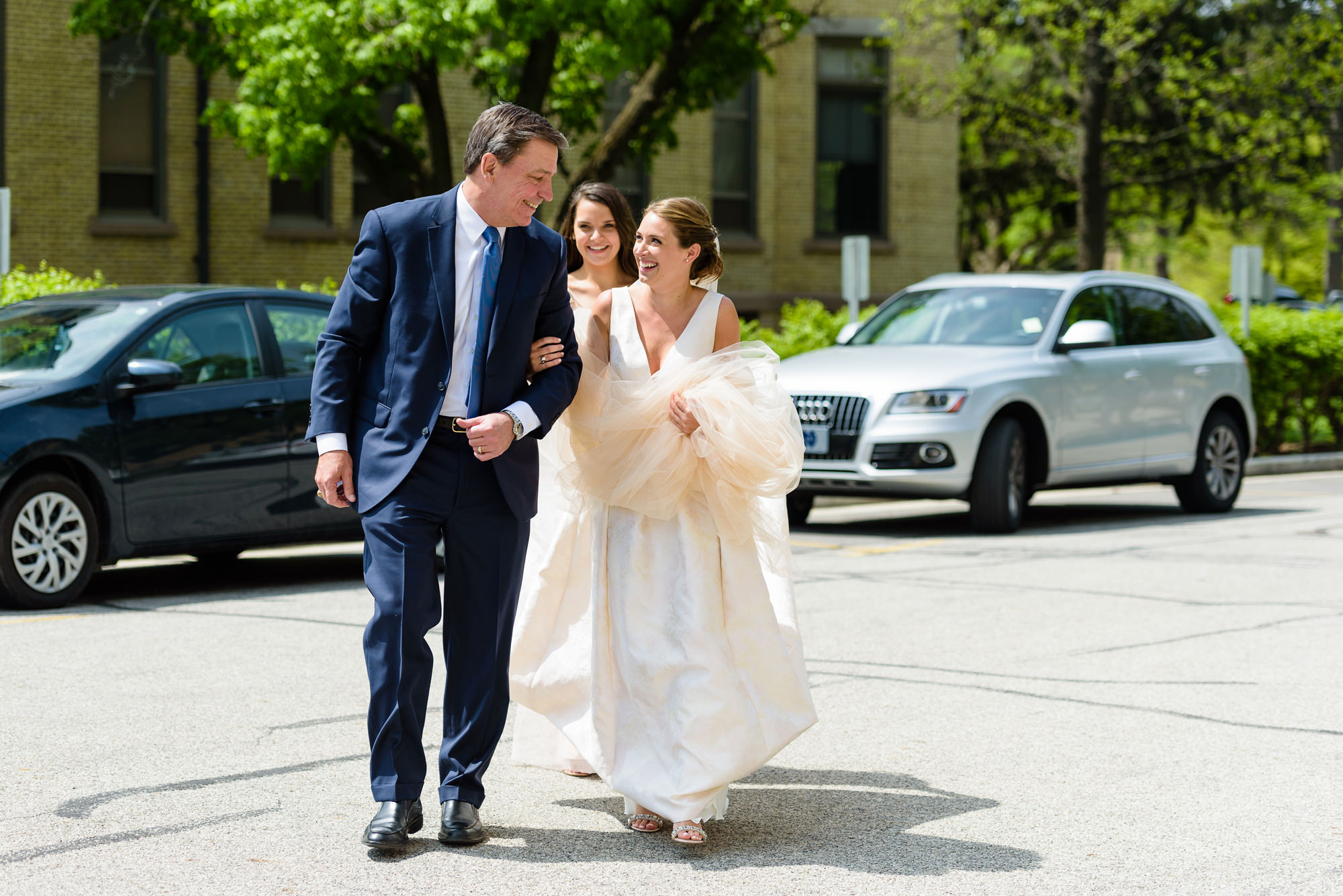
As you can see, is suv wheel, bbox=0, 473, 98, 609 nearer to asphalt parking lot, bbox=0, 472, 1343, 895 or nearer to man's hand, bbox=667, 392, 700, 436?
asphalt parking lot, bbox=0, 472, 1343, 895

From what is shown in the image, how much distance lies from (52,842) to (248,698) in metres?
1.84

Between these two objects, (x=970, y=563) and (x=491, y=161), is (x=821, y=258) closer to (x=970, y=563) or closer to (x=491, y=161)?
(x=970, y=563)

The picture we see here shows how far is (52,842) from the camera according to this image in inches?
169

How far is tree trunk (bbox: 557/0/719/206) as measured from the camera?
16.7m

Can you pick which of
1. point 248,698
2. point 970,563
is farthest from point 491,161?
point 970,563

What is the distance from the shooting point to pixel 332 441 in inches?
166

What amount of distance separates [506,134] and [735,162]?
862 inches

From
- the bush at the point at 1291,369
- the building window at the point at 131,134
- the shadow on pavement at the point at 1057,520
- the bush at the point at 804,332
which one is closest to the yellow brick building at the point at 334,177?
the building window at the point at 131,134

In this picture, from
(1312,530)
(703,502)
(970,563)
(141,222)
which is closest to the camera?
(703,502)

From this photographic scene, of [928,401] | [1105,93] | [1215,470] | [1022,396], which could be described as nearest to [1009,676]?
[928,401]

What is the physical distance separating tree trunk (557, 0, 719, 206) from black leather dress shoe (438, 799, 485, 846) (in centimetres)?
1264

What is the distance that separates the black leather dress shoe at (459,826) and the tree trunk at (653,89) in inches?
498

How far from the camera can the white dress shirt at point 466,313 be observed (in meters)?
4.28

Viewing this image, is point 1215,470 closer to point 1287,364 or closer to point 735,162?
point 1287,364
